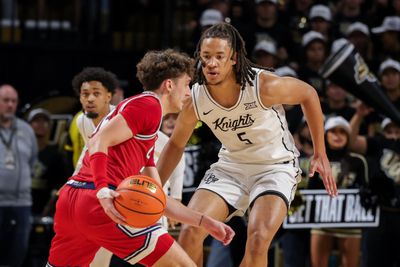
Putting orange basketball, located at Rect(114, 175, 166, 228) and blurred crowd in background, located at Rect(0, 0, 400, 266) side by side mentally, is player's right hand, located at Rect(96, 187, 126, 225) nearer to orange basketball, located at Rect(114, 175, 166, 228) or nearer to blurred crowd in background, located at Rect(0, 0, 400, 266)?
orange basketball, located at Rect(114, 175, 166, 228)

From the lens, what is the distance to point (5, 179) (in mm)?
10141

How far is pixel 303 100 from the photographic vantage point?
702cm

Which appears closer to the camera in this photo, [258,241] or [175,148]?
[258,241]

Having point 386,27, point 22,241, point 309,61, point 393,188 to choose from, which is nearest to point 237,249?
point 393,188

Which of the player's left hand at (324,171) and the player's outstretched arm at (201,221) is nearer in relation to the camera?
the player's outstretched arm at (201,221)

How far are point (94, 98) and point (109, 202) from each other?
2.38m

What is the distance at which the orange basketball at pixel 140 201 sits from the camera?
5797 millimetres

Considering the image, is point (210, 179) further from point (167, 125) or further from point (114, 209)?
point (167, 125)

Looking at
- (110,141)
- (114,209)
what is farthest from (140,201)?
(110,141)

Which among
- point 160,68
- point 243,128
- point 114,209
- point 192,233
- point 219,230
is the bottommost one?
point 192,233

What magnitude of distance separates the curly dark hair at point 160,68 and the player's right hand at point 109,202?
868mm

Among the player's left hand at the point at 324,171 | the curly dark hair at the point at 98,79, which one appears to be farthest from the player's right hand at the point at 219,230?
the curly dark hair at the point at 98,79

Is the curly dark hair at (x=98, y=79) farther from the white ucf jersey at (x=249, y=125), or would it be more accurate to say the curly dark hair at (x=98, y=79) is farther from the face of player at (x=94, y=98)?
the white ucf jersey at (x=249, y=125)

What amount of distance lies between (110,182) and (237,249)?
11.7 feet
